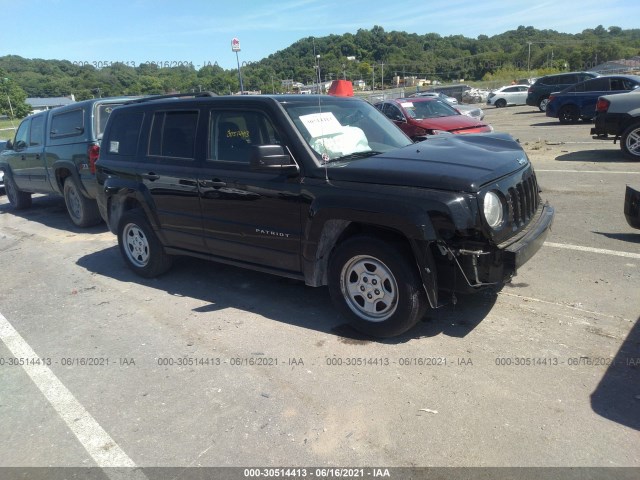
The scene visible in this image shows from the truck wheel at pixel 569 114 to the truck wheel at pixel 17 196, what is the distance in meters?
17.4

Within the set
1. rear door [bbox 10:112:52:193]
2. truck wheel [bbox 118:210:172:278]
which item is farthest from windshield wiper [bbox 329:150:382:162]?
rear door [bbox 10:112:52:193]

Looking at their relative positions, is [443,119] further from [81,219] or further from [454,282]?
[454,282]

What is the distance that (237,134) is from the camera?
461 cm

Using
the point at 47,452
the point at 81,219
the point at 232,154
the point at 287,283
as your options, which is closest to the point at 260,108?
the point at 232,154

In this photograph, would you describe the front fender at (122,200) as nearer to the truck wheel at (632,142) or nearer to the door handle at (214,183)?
the door handle at (214,183)

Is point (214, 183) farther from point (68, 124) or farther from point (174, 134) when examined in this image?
point (68, 124)

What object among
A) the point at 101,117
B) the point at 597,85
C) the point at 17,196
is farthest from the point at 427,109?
the point at 17,196

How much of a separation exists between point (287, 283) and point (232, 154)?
4.97ft

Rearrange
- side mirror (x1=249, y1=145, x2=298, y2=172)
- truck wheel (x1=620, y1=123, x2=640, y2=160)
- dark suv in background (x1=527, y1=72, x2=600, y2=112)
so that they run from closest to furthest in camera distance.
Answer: side mirror (x1=249, y1=145, x2=298, y2=172) < truck wheel (x1=620, y1=123, x2=640, y2=160) < dark suv in background (x1=527, y1=72, x2=600, y2=112)

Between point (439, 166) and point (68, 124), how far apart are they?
7153mm

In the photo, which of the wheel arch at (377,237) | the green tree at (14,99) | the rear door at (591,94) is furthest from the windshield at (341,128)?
the green tree at (14,99)

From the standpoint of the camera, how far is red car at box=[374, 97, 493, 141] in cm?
1108

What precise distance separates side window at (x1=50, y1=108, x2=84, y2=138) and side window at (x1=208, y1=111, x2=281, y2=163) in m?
4.42

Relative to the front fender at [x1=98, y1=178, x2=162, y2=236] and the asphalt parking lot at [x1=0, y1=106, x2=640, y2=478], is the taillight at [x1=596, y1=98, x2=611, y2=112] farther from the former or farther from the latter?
the front fender at [x1=98, y1=178, x2=162, y2=236]
